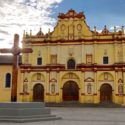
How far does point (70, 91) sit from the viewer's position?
4766cm

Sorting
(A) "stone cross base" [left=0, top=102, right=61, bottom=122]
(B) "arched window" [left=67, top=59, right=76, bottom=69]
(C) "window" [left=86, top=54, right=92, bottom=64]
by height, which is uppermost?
(C) "window" [left=86, top=54, right=92, bottom=64]

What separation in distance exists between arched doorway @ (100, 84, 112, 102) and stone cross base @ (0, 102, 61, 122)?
2742cm

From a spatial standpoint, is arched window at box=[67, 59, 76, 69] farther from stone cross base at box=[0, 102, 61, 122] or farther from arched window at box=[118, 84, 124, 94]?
stone cross base at box=[0, 102, 61, 122]

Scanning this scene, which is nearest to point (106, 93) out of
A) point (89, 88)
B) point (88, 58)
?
point (89, 88)

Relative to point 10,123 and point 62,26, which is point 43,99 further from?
point 10,123

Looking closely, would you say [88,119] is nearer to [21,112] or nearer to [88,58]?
[21,112]

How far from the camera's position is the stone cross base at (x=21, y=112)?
1809cm

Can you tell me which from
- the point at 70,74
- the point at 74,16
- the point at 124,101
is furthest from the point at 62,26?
the point at 124,101

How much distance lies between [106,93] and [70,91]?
5291 millimetres

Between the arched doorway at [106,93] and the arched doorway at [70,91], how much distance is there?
3.62 m

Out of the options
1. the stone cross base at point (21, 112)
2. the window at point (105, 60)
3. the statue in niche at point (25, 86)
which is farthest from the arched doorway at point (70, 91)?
the stone cross base at point (21, 112)

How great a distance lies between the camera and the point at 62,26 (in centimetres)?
4912

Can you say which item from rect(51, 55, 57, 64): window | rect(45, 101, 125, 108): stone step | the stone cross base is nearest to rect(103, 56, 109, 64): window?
rect(45, 101, 125, 108): stone step

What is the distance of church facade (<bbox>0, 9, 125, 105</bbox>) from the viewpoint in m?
46.5
